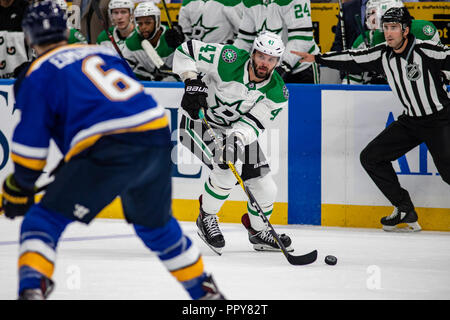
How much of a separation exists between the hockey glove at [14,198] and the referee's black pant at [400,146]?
2952mm

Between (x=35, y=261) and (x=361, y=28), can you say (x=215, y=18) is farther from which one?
(x=35, y=261)

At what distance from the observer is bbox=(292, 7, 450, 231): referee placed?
4.98 meters

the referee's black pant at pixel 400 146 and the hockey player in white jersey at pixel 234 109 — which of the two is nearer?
the hockey player in white jersey at pixel 234 109

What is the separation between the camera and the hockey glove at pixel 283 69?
17.8 feet

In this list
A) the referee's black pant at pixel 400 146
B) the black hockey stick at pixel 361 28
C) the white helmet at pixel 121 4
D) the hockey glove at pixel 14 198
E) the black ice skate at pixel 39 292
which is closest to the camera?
the black ice skate at pixel 39 292

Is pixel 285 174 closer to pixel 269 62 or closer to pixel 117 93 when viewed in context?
pixel 269 62

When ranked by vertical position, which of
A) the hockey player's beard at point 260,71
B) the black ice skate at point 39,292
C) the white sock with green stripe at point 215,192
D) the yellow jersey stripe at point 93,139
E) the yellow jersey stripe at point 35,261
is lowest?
the white sock with green stripe at point 215,192

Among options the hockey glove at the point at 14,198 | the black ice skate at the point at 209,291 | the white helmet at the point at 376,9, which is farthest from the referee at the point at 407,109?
the hockey glove at the point at 14,198

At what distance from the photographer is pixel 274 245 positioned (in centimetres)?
460

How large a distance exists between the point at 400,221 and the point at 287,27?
5.18 ft

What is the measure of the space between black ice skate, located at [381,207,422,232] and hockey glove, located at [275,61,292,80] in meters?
1.20

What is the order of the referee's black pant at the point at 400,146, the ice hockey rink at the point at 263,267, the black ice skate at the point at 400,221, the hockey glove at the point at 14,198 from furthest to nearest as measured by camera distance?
the black ice skate at the point at 400,221, the referee's black pant at the point at 400,146, the ice hockey rink at the point at 263,267, the hockey glove at the point at 14,198

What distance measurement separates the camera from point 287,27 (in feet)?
18.2

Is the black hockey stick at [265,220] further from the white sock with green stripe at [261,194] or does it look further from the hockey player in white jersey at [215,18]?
the hockey player in white jersey at [215,18]
